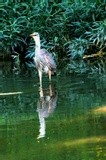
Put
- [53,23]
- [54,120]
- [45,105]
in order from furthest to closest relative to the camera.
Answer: [53,23], [45,105], [54,120]

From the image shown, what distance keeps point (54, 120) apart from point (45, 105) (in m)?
1.52

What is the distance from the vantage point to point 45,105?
1112cm

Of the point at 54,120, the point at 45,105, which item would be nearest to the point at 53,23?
the point at 45,105

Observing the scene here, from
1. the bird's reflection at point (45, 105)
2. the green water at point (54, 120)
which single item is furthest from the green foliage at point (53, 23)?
the bird's reflection at point (45, 105)

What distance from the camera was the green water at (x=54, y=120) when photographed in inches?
306

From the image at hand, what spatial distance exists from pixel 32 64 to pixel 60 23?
1819 mm

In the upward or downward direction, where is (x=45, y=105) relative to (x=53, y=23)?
downward

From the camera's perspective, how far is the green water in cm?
778

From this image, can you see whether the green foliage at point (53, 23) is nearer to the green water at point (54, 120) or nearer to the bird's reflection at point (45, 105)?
the green water at point (54, 120)

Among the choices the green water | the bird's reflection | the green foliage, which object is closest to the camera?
the green water

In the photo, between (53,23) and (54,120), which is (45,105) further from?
(53,23)

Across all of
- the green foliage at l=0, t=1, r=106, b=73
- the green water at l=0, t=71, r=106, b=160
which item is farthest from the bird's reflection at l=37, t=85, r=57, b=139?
the green foliage at l=0, t=1, r=106, b=73

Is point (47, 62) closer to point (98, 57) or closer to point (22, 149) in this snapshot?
point (98, 57)

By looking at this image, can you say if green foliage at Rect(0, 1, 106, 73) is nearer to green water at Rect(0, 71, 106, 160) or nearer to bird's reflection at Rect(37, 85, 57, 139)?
green water at Rect(0, 71, 106, 160)
